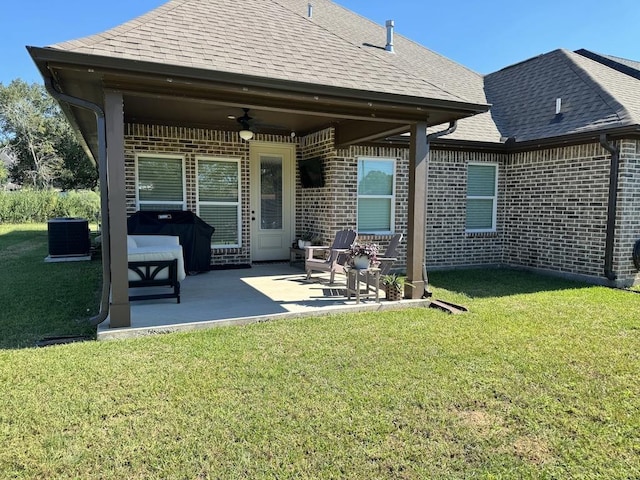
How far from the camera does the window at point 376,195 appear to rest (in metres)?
8.66

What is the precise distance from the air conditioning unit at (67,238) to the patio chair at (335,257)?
6312 mm

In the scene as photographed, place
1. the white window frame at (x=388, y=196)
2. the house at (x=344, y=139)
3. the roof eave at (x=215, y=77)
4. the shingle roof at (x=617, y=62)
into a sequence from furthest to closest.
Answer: the shingle roof at (x=617, y=62), the white window frame at (x=388, y=196), the house at (x=344, y=139), the roof eave at (x=215, y=77)

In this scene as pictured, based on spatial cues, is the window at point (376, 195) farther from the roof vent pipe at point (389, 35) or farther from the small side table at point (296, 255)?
the roof vent pipe at point (389, 35)

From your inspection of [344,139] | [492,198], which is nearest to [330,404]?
[344,139]

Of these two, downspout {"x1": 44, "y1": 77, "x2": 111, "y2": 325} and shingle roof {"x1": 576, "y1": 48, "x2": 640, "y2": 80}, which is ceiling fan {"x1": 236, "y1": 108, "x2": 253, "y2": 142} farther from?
shingle roof {"x1": 576, "y1": 48, "x2": 640, "y2": 80}

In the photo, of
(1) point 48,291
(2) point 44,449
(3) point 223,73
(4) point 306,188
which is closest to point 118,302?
(2) point 44,449

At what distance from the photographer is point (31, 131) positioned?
1404 inches

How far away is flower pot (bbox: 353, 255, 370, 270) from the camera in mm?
5898

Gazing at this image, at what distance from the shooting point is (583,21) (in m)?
10.7

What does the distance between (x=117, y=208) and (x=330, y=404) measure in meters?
2.91

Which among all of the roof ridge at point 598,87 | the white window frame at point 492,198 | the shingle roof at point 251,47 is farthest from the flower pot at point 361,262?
the roof ridge at point 598,87

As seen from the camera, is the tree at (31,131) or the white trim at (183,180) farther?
the tree at (31,131)

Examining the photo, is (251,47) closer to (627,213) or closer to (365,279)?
(365,279)

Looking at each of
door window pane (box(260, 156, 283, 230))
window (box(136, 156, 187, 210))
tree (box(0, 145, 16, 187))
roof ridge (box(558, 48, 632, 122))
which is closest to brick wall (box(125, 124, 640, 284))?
window (box(136, 156, 187, 210))
